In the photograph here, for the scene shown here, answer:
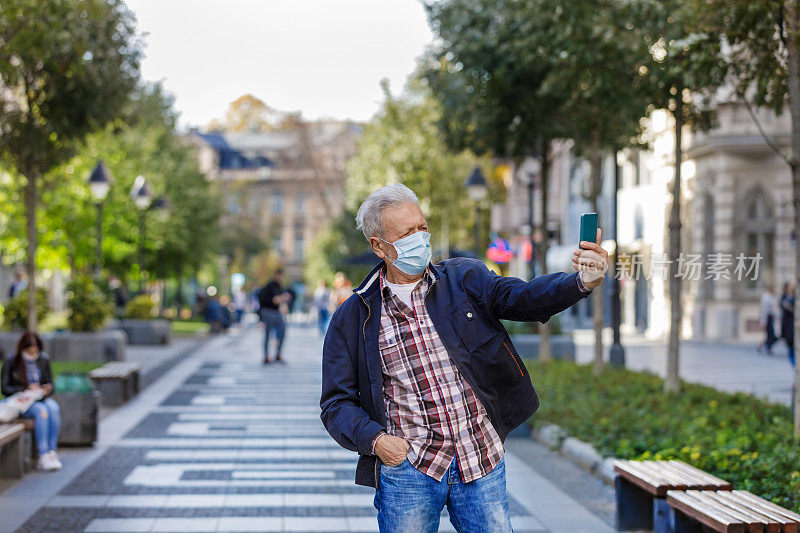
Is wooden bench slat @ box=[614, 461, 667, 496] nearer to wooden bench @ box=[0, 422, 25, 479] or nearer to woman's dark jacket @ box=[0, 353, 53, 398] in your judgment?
wooden bench @ box=[0, 422, 25, 479]

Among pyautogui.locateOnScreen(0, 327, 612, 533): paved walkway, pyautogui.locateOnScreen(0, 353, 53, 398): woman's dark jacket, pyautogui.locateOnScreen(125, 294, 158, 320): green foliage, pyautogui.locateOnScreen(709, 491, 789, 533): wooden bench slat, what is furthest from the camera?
pyautogui.locateOnScreen(125, 294, 158, 320): green foliage

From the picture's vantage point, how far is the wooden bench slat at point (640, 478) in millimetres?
5973

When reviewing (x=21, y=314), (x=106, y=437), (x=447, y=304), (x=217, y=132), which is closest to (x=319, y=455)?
(x=106, y=437)

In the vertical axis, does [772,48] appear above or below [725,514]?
above

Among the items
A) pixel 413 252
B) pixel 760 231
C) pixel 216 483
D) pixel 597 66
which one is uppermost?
pixel 597 66

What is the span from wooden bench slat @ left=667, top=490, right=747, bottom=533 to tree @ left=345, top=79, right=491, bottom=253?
31504 millimetres

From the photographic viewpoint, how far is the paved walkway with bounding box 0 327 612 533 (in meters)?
7.16

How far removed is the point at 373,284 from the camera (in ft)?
12.4

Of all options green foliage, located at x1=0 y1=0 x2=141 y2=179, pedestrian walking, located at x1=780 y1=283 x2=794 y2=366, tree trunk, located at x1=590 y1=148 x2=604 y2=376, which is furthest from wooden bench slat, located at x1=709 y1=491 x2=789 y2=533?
pedestrian walking, located at x1=780 y1=283 x2=794 y2=366

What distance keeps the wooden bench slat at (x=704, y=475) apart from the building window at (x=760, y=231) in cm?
2227

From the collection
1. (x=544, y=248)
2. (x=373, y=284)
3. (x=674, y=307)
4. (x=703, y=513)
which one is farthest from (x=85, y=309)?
(x=373, y=284)

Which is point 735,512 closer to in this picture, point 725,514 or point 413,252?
point 725,514

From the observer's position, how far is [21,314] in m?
19.3

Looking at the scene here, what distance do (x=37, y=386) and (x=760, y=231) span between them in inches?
912
